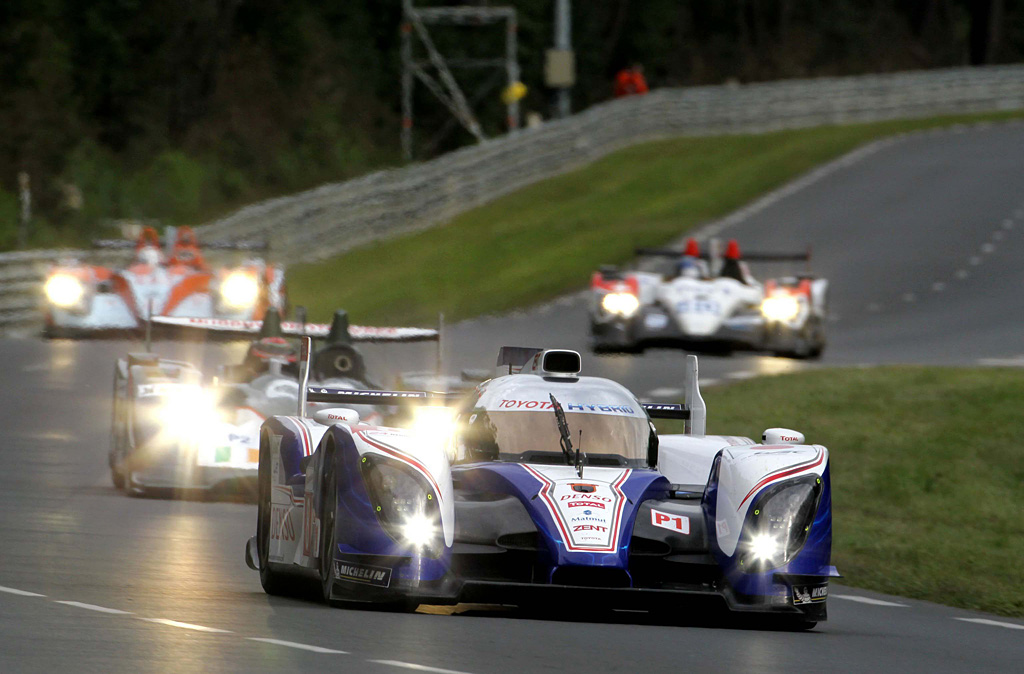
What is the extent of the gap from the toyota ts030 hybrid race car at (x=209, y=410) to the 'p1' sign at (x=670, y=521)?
4882 millimetres

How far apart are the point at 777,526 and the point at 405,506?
5.30 feet

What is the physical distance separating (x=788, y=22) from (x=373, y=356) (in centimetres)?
6694

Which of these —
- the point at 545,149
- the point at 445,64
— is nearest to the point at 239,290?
the point at 545,149

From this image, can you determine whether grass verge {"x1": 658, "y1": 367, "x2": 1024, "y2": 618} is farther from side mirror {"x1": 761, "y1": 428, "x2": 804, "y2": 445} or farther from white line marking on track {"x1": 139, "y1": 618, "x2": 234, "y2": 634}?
white line marking on track {"x1": 139, "y1": 618, "x2": 234, "y2": 634}

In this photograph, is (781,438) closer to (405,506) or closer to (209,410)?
(405,506)

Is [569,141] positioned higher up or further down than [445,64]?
further down

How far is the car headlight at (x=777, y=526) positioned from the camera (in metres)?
8.45

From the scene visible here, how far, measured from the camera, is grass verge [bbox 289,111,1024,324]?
31.1 m

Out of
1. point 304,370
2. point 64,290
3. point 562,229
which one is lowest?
point 304,370

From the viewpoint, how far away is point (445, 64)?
58.2 metres

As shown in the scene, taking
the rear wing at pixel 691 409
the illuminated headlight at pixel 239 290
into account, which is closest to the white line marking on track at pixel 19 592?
the rear wing at pixel 691 409

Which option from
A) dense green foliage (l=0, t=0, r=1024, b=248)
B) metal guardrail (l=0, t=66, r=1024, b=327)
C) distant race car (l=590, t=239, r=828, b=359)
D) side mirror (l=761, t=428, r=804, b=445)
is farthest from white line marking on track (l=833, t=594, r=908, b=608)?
dense green foliage (l=0, t=0, r=1024, b=248)

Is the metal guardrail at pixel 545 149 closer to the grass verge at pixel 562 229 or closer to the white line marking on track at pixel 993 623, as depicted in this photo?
the grass verge at pixel 562 229

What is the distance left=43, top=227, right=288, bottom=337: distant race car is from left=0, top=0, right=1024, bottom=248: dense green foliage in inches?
315
